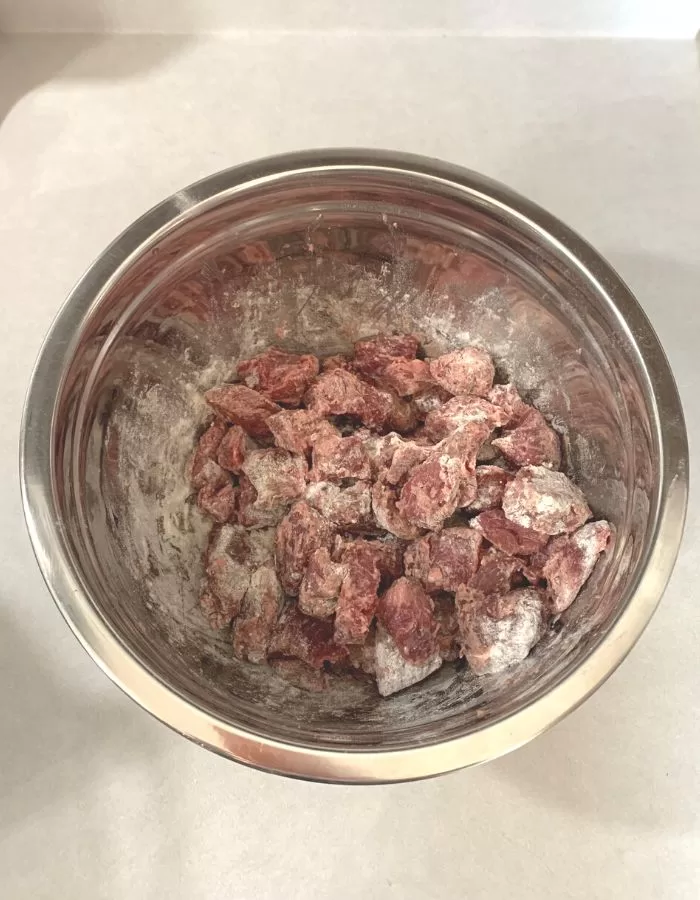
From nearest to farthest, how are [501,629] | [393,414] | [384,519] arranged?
1. [501,629]
2. [384,519]
3. [393,414]

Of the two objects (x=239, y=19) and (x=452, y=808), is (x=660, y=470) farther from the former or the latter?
(x=239, y=19)

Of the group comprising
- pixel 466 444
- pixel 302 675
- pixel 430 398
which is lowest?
pixel 302 675

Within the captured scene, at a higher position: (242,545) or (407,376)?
(407,376)

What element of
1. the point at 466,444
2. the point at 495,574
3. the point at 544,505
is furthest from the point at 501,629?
the point at 466,444

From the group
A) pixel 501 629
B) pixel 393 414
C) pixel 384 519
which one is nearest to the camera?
pixel 501 629

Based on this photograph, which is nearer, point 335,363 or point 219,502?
point 219,502

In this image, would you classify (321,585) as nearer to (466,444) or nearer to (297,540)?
(297,540)

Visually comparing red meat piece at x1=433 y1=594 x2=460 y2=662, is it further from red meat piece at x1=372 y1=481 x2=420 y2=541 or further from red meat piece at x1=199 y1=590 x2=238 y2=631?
red meat piece at x1=199 y1=590 x2=238 y2=631

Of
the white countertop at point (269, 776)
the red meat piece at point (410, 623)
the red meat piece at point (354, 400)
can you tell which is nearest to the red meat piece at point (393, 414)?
the red meat piece at point (354, 400)
